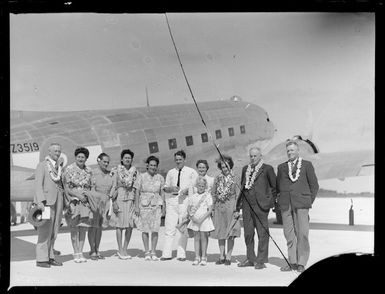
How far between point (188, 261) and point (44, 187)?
1.80m

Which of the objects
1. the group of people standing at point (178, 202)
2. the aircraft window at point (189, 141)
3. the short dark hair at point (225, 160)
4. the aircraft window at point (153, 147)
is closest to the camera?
the group of people standing at point (178, 202)

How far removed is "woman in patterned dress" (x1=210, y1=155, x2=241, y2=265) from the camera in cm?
561

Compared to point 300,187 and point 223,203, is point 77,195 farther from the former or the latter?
point 300,187

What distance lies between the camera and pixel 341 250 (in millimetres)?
5789

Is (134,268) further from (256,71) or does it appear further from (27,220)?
(256,71)

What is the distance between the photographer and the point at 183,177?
5.71 metres

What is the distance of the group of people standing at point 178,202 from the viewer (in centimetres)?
557

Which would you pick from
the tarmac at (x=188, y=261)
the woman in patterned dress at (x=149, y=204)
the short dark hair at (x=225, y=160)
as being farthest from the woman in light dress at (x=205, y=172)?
the tarmac at (x=188, y=261)

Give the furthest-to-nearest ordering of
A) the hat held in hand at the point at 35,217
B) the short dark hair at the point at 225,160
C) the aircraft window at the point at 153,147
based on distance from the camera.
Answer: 1. the aircraft window at the point at 153,147
2. the short dark hair at the point at 225,160
3. the hat held in hand at the point at 35,217

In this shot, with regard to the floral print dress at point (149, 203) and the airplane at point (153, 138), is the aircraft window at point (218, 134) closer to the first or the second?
the airplane at point (153, 138)

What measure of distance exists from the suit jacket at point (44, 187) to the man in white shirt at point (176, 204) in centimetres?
123
